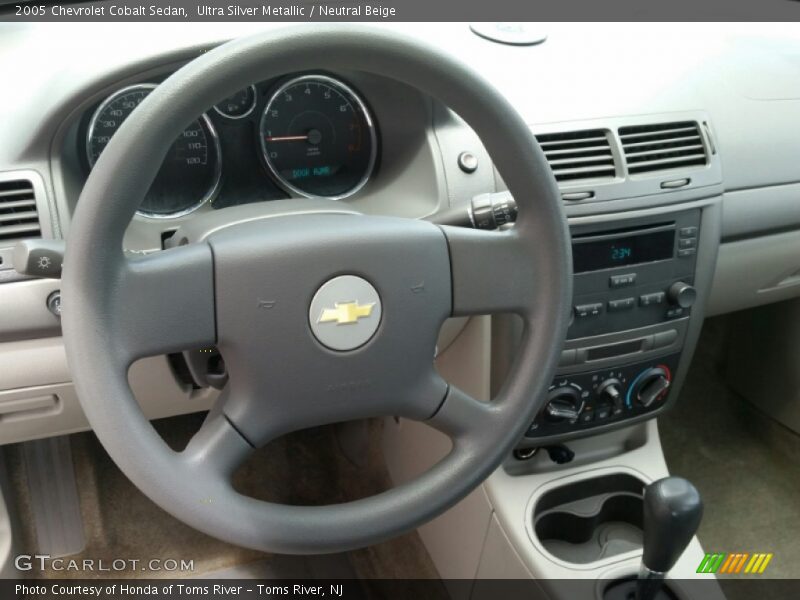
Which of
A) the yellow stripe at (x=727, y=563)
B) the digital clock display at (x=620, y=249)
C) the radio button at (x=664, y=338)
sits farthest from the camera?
the yellow stripe at (x=727, y=563)

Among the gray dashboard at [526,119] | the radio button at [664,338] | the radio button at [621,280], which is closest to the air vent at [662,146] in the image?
the gray dashboard at [526,119]

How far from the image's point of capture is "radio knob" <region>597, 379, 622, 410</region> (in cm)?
123

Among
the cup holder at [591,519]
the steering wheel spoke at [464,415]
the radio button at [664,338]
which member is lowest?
the cup holder at [591,519]

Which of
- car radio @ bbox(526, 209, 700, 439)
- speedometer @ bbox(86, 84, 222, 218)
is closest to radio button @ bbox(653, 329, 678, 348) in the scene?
car radio @ bbox(526, 209, 700, 439)

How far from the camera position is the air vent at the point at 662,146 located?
115 centimetres

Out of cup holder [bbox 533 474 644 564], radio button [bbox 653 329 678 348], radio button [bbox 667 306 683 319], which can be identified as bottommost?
cup holder [bbox 533 474 644 564]

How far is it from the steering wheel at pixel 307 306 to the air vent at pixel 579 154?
0.32 m

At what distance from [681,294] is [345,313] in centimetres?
66

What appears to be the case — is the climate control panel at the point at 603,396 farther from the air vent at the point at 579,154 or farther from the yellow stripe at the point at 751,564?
the yellow stripe at the point at 751,564

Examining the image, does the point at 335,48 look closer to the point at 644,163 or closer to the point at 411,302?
the point at 411,302

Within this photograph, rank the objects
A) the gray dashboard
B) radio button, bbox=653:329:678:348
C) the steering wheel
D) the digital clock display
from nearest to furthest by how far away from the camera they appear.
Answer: the steering wheel < the gray dashboard < the digital clock display < radio button, bbox=653:329:678:348

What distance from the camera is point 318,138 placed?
3.62ft

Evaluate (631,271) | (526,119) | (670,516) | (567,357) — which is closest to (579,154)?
(526,119)

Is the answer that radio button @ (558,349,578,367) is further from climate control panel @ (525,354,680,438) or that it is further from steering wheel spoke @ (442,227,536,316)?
steering wheel spoke @ (442,227,536,316)
